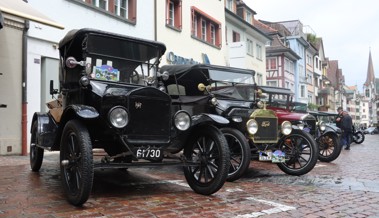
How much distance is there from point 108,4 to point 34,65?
4497 millimetres

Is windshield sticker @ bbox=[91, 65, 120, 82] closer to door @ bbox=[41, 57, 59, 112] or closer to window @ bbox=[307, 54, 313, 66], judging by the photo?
door @ bbox=[41, 57, 59, 112]

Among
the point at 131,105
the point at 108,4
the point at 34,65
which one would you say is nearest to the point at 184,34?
the point at 108,4

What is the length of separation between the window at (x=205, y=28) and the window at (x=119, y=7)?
5381 mm

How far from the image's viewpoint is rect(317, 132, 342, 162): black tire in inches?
451

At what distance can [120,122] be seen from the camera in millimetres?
4969

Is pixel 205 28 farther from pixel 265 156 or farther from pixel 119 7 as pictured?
pixel 265 156

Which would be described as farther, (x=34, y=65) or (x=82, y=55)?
(x=34, y=65)

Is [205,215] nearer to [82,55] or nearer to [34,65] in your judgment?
[82,55]

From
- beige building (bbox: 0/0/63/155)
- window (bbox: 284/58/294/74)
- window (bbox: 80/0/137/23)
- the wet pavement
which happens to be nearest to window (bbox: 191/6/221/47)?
window (bbox: 80/0/137/23)

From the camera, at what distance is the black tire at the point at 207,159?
541 cm

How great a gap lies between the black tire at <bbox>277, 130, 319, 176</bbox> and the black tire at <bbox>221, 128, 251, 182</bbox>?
1550 millimetres

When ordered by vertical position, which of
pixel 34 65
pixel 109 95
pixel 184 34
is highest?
pixel 184 34

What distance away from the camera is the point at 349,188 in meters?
6.71

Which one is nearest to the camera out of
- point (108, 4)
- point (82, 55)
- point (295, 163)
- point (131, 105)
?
point (131, 105)
